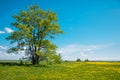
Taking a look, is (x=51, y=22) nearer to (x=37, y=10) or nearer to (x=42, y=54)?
(x=37, y=10)

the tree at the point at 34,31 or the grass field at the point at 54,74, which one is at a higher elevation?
the tree at the point at 34,31

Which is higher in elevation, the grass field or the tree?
the tree

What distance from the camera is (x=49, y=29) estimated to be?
5041 cm

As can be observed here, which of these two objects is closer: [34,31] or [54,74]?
[54,74]

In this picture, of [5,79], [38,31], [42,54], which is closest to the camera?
[5,79]

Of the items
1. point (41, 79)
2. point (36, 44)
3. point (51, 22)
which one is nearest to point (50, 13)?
point (51, 22)

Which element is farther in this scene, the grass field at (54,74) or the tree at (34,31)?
the tree at (34,31)

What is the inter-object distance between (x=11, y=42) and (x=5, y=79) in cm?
2876

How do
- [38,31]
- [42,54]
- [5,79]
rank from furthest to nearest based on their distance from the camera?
[38,31] → [42,54] → [5,79]

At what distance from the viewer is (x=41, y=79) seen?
22.1m

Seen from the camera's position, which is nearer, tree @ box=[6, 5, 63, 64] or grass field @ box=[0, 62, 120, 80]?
grass field @ box=[0, 62, 120, 80]

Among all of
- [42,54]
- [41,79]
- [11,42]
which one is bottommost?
[41,79]

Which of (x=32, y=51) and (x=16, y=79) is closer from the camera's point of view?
(x=16, y=79)

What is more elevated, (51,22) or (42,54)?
(51,22)
